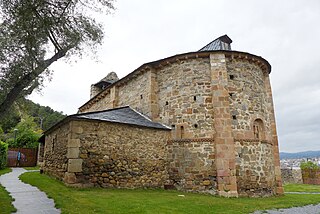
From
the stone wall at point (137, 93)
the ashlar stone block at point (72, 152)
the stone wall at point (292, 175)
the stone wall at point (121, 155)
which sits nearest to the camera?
the ashlar stone block at point (72, 152)

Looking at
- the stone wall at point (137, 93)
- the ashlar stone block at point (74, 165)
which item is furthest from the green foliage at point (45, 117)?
the ashlar stone block at point (74, 165)

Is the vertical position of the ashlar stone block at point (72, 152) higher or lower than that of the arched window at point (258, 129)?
lower

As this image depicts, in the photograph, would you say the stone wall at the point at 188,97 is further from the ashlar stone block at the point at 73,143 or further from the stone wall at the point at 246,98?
the ashlar stone block at the point at 73,143

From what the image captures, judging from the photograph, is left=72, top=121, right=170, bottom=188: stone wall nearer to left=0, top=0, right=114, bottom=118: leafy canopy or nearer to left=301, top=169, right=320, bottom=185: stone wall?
left=0, top=0, right=114, bottom=118: leafy canopy

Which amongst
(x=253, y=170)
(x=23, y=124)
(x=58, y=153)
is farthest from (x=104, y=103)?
(x=23, y=124)

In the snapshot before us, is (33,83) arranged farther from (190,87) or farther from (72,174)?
(190,87)

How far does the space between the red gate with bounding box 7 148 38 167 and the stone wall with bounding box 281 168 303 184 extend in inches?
1097

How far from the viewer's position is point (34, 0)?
745 centimetres

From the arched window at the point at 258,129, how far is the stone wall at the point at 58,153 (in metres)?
9.21

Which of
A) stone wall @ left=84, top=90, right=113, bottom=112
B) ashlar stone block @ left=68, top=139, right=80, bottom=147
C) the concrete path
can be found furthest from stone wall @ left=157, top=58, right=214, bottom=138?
the concrete path

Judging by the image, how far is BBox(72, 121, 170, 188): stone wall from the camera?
32.4 ft

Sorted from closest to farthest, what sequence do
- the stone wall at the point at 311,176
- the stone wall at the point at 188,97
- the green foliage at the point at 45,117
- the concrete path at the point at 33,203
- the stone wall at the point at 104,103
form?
1. the concrete path at the point at 33,203
2. the stone wall at the point at 188,97
3. the stone wall at the point at 104,103
4. the stone wall at the point at 311,176
5. the green foliage at the point at 45,117

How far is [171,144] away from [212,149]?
214 cm

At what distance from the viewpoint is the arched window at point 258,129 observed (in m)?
12.6
